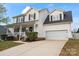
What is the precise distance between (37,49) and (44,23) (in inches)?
49.8

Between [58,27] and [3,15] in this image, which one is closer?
[58,27]

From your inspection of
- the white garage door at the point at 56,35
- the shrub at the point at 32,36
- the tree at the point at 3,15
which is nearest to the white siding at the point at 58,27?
the white garage door at the point at 56,35

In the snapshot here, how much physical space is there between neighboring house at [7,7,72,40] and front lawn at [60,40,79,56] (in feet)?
1.16

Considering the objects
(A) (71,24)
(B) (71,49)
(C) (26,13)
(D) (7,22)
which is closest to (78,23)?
(A) (71,24)

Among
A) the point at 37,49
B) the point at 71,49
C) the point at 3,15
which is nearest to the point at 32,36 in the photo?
the point at 37,49

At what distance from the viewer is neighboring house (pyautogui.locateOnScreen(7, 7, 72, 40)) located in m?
8.34

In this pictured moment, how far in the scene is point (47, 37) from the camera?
28.4 feet

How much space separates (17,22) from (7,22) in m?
0.45

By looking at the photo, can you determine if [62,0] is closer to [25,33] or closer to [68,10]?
[68,10]

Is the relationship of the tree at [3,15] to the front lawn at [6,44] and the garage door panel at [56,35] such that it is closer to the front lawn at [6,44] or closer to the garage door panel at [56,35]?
the front lawn at [6,44]

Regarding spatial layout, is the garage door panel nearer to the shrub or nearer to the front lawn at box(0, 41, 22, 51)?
the shrub

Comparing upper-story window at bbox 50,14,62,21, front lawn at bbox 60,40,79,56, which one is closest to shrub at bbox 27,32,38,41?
upper-story window at bbox 50,14,62,21

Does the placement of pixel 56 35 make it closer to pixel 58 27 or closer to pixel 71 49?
pixel 58 27

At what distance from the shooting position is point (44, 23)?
339 inches
